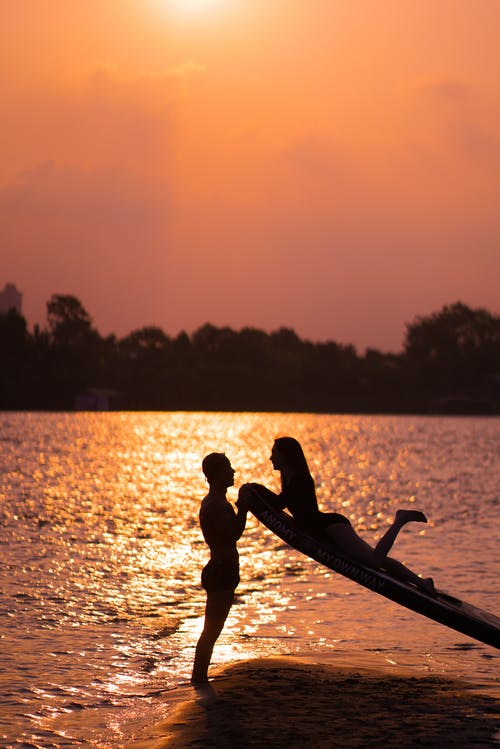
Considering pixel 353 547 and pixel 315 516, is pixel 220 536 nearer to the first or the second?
pixel 315 516

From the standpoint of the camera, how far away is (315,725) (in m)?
10.1

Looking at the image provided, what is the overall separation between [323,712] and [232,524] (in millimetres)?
2045

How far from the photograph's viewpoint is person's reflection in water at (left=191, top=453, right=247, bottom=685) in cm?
1139

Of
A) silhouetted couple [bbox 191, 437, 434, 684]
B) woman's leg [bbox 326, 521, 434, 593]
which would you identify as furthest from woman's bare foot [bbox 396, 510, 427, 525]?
woman's leg [bbox 326, 521, 434, 593]

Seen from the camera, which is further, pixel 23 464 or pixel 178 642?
pixel 23 464

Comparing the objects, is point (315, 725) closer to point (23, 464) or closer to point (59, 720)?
point (59, 720)

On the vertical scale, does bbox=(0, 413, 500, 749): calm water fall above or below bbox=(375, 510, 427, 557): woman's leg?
below

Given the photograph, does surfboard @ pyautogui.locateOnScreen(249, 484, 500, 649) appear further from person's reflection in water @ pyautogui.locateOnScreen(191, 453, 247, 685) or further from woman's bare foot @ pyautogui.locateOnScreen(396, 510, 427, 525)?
woman's bare foot @ pyautogui.locateOnScreen(396, 510, 427, 525)

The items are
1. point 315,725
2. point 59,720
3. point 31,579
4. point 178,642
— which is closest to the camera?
point 315,725

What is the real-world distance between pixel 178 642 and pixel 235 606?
3057 millimetres

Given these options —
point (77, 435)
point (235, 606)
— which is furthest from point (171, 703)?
point (77, 435)

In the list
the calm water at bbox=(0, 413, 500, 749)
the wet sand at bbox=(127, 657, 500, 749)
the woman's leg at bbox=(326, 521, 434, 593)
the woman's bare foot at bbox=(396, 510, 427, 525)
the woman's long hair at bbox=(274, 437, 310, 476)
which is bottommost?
the calm water at bbox=(0, 413, 500, 749)

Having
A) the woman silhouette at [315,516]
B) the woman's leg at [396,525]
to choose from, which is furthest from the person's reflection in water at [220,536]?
the woman's leg at [396,525]

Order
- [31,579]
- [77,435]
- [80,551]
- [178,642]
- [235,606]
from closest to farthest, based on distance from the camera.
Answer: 1. [178,642]
2. [235,606]
3. [31,579]
4. [80,551]
5. [77,435]
